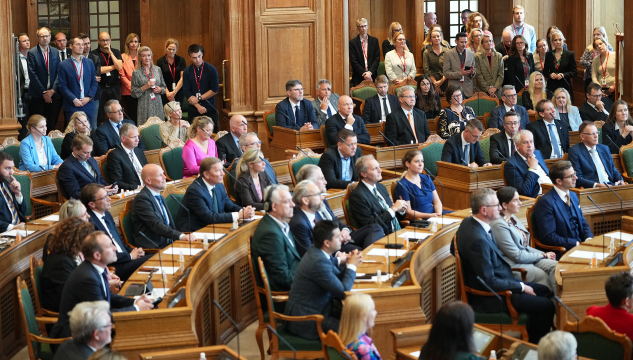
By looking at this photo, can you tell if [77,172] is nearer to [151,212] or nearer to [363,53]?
[151,212]

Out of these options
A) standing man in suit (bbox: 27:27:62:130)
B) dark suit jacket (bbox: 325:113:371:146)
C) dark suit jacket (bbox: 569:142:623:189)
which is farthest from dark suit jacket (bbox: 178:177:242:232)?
standing man in suit (bbox: 27:27:62:130)

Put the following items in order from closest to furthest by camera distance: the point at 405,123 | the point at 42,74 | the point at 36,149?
1. the point at 36,149
2. the point at 405,123
3. the point at 42,74

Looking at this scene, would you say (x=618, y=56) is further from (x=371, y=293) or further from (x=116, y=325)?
(x=116, y=325)

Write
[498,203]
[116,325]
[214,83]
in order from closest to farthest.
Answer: [116,325] < [498,203] < [214,83]

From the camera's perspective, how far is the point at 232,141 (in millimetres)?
8367

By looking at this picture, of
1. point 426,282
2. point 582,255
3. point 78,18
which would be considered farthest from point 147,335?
point 78,18

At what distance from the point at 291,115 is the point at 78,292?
5276mm

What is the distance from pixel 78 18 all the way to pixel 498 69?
5.58m

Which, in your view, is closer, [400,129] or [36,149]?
[36,149]

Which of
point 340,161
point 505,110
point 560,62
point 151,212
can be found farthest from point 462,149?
point 560,62

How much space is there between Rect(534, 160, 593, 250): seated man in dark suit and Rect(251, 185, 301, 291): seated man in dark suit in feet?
6.24

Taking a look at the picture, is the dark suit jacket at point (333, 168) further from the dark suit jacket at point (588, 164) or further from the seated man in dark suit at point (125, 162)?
the dark suit jacket at point (588, 164)

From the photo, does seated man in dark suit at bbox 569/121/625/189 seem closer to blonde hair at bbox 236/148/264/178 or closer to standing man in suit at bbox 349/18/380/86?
blonde hair at bbox 236/148/264/178

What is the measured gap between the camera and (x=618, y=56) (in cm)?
1086
